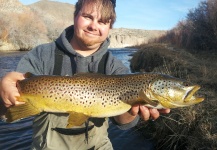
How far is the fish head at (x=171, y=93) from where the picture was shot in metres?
3.07

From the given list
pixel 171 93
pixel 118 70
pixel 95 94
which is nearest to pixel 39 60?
pixel 95 94

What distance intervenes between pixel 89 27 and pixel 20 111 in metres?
1.26

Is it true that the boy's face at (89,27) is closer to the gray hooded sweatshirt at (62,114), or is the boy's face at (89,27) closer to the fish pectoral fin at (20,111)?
the gray hooded sweatshirt at (62,114)

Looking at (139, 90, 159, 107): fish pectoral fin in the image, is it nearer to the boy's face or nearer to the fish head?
the fish head

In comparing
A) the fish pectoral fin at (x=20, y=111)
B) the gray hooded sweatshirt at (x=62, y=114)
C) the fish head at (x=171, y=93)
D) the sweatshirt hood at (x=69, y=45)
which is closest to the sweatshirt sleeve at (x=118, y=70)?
the gray hooded sweatshirt at (x=62, y=114)

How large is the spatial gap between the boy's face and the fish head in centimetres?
90

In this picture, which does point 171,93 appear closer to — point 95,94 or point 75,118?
point 95,94

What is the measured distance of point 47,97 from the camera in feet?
9.23

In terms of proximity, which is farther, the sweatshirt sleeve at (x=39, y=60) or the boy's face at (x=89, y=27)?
the boy's face at (x=89, y=27)

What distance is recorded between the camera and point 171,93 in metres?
3.12

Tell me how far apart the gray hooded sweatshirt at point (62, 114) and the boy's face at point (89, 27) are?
19cm

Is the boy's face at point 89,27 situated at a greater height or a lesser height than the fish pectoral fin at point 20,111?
greater

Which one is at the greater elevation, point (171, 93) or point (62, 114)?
point (171, 93)

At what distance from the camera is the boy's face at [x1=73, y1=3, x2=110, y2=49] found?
329cm
